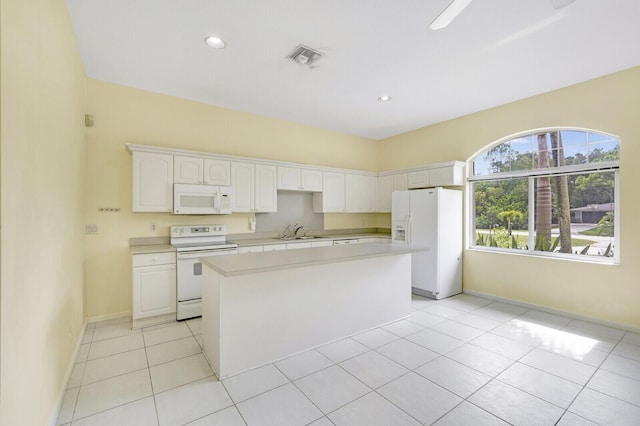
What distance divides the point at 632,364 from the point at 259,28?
452 centimetres

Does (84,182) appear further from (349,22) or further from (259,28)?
(349,22)

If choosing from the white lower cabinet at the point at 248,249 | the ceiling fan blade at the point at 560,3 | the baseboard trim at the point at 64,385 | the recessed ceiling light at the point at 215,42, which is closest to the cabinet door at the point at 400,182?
the white lower cabinet at the point at 248,249

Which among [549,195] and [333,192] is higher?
[333,192]

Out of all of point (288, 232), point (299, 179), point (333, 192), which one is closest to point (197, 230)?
point (288, 232)

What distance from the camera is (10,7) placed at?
121cm

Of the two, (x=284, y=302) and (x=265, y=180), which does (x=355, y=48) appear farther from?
(x=284, y=302)

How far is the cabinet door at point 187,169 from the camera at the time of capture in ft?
12.3

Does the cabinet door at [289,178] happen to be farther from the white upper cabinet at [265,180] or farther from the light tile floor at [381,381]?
the light tile floor at [381,381]

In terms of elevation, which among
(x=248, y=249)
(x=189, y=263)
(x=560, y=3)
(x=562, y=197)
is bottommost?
(x=189, y=263)

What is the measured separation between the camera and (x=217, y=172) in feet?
13.4

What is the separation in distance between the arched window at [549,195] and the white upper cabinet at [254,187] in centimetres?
331

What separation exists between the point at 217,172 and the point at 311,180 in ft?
5.48

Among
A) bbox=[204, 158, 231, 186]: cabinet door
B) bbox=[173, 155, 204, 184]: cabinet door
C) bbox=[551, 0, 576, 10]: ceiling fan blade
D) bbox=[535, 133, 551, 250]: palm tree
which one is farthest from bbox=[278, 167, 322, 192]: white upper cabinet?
bbox=[551, 0, 576, 10]: ceiling fan blade

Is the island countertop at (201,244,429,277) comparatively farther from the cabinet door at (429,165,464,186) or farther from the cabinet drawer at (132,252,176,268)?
the cabinet door at (429,165,464,186)
